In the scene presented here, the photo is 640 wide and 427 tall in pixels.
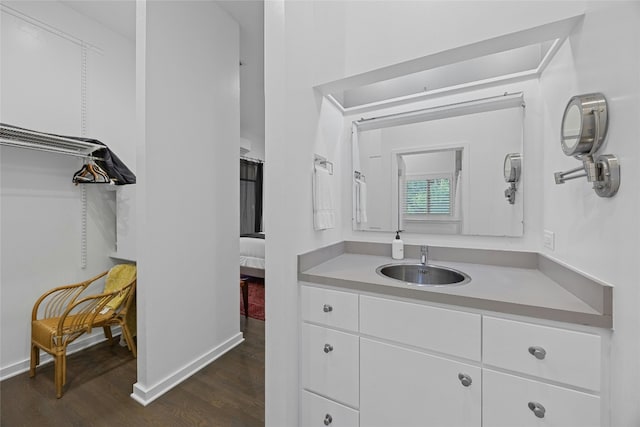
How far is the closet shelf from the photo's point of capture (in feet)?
5.67

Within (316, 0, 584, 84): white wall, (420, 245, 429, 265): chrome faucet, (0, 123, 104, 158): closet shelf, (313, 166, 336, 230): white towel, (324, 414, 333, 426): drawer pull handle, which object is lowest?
(324, 414, 333, 426): drawer pull handle

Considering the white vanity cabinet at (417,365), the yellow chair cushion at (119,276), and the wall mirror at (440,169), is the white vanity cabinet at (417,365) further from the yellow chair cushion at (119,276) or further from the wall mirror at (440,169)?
the yellow chair cushion at (119,276)

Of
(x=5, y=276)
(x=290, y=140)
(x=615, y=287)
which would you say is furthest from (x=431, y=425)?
(x=5, y=276)

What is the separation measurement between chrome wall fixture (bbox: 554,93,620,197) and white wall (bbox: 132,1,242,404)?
7.03ft

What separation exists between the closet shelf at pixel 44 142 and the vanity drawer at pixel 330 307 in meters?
2.08

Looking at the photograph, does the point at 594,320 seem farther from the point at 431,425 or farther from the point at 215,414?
the point at 215,414

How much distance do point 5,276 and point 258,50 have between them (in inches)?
113

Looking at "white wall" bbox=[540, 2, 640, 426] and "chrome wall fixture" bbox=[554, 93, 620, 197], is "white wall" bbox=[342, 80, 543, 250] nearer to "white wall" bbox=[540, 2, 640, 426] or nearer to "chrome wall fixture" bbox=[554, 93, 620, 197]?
"white wall" bbox=[540, 2, 640, 426]

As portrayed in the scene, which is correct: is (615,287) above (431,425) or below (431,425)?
above

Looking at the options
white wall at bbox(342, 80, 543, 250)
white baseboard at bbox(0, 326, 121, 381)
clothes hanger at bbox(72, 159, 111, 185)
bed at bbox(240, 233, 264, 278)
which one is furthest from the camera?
bed at bbox(240, 233, 264, 278)

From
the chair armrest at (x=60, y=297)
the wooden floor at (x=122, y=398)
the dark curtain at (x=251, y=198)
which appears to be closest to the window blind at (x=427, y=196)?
the wooden floor at (x=122, y=398)

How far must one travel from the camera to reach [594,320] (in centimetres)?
85

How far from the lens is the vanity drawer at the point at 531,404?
87 cm

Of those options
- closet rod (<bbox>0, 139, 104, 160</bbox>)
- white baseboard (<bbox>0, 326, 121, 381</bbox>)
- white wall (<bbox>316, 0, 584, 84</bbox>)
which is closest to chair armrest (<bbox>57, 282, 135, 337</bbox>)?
white baseboard (<bbox>0, 326, 121, 381</bbox>)
